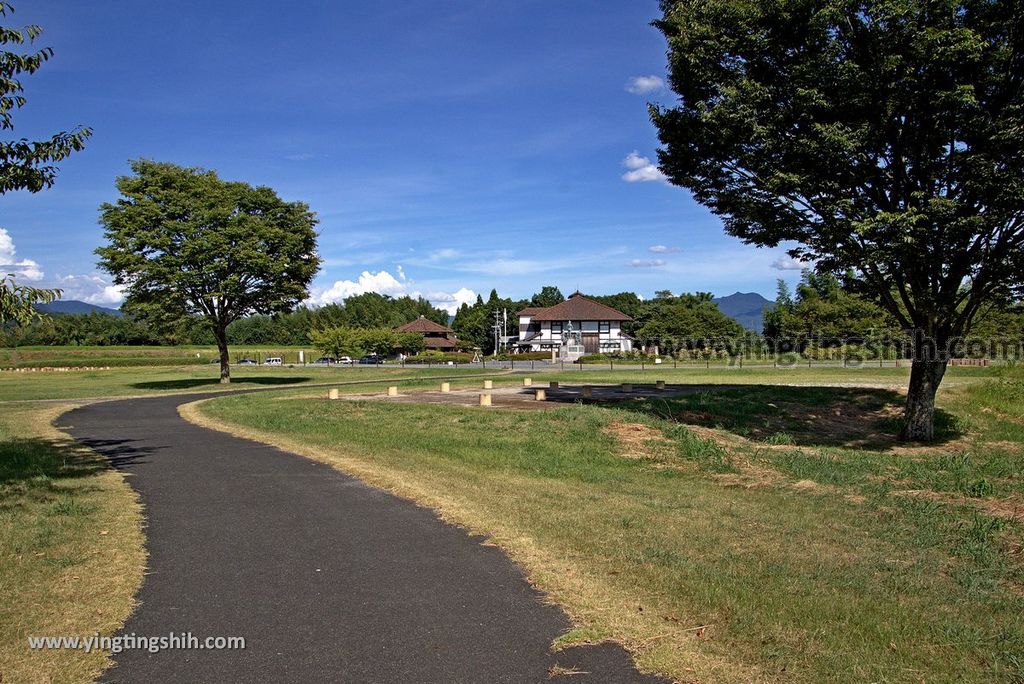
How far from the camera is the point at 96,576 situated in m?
6.72

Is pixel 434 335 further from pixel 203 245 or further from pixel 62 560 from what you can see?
pixel 62 560

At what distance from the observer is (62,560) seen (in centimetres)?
710

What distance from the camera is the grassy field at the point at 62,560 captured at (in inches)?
196

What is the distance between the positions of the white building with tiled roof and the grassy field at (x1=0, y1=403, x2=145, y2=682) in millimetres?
91909

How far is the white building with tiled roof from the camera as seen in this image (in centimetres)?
10350

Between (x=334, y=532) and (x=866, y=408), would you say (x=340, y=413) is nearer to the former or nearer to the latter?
(x=334, y=532)

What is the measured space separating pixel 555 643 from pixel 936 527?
6953mm

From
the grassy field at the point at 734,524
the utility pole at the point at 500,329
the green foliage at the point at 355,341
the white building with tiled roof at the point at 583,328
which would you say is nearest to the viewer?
the grassy field at the point at 734,524

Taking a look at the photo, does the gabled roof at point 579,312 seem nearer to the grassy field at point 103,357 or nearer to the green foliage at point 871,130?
the grassy field at point 103,357

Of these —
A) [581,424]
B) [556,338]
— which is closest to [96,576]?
[581,424]

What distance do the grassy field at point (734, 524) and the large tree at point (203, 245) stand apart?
763 inches

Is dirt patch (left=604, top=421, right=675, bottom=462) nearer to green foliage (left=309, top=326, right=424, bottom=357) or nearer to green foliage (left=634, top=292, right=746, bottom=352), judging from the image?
green foliage (left=634, top=292, right=746, bottom=352)

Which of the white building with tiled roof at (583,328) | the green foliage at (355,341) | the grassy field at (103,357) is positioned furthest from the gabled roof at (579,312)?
the grassy field at (103,357)

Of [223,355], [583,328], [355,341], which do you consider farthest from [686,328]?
[223,355]
